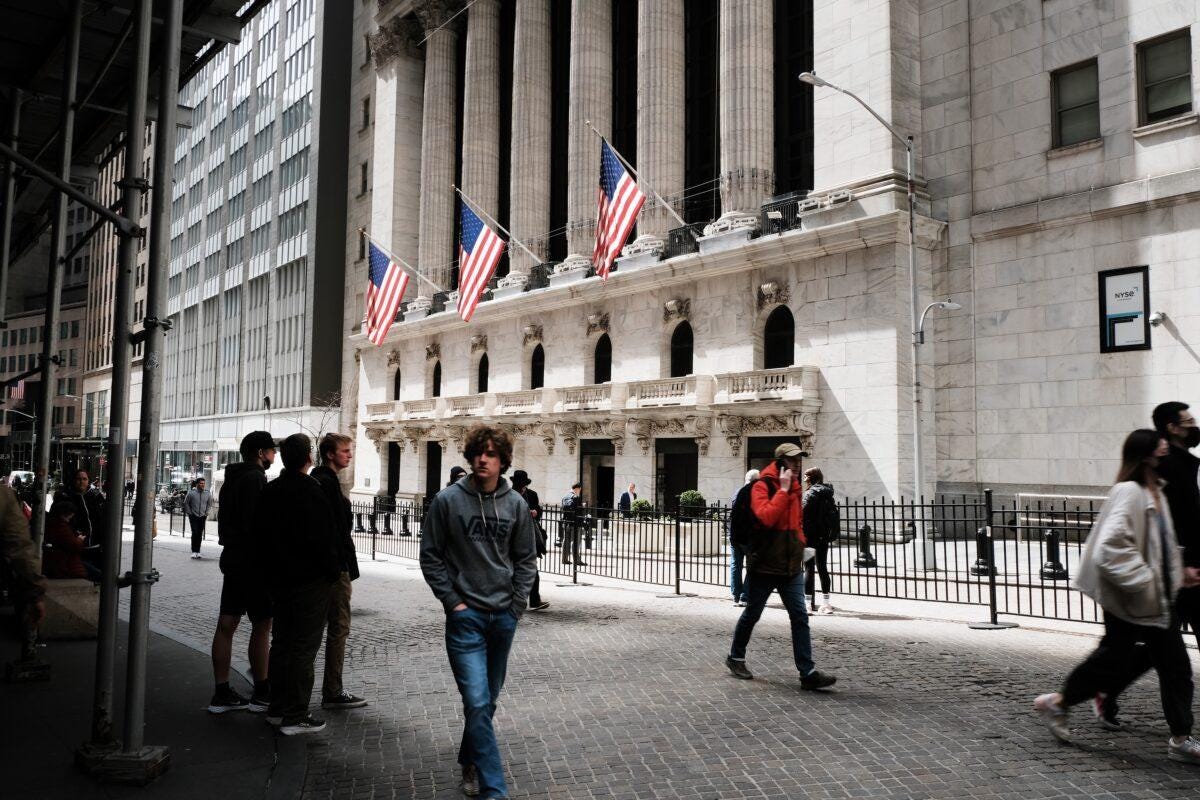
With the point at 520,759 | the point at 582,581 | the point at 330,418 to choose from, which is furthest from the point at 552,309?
the point at 520,759

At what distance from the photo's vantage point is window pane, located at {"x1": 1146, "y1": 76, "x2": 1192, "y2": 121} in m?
20.8

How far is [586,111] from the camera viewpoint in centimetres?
3591

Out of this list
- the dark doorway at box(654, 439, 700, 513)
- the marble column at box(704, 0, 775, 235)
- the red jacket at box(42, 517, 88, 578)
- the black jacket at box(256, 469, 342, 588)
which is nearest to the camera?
the black jacket at box(256, 469, 342, 588)

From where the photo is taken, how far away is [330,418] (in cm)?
5400

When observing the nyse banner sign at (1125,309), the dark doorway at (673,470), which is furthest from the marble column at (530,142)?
the nyse banner sign at (1125,309)

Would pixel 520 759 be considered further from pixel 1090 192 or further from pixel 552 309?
pixel 552 309

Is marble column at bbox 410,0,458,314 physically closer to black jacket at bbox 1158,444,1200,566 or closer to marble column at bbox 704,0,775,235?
marble column at bbox 704,0,775,235

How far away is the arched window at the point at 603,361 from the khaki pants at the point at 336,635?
2781 centimetres

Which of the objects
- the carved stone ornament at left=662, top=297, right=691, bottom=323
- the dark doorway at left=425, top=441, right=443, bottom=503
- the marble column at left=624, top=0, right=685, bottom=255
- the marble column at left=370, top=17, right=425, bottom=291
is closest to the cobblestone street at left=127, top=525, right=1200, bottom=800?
the carved stone ornament at left=662, top=297, right=691, bottom=323

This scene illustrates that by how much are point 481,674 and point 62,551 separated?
816 centimetres

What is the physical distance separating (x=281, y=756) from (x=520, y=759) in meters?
1.60

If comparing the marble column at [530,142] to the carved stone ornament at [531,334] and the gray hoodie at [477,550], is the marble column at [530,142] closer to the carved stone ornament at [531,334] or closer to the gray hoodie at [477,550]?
the carved stone ornament at [531,334]

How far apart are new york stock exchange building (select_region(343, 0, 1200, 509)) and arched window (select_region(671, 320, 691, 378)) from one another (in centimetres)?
11

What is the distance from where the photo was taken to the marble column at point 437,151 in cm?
4516
